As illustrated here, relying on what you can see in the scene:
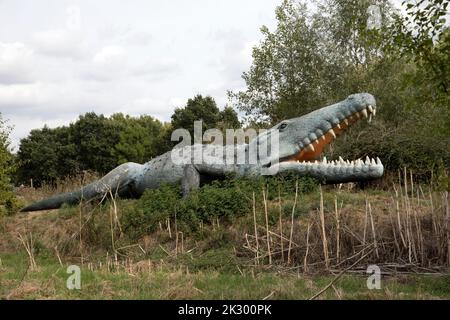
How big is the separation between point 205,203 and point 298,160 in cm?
207

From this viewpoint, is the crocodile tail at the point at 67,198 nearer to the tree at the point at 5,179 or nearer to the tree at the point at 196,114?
the tree at the point at 5,179

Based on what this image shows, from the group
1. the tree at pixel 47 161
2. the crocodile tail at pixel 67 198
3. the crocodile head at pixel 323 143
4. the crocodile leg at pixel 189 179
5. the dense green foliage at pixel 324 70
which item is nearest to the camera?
the crocodile head at pixel 323 143

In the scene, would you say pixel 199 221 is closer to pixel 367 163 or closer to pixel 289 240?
pixel 289 240

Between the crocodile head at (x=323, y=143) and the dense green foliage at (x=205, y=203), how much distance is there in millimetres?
245

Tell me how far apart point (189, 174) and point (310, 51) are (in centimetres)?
1354

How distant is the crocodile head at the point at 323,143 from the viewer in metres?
9.95

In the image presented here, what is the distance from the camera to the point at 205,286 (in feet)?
19.9

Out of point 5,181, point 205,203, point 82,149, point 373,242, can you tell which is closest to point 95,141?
point 82,149

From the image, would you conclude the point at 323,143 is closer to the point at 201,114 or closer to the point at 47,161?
the point at 201,114

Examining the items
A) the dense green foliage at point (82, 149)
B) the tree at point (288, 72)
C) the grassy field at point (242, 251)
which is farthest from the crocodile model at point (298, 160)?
the dense green foliage at point (82, 149)

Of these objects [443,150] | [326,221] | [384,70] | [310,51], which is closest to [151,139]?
[310,51]

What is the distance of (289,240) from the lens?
741cm

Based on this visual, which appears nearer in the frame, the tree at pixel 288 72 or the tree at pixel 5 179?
the tree at pixel 5 179

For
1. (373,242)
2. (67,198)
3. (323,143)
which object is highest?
(323,143)
